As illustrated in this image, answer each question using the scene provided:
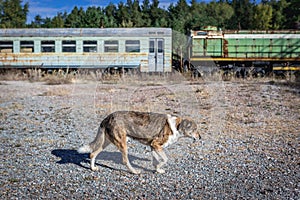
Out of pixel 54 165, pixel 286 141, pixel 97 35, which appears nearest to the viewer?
pixel 54 165

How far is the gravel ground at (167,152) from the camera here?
5508 millimetres

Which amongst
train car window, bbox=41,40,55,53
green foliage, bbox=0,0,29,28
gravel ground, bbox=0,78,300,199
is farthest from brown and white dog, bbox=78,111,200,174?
green foliage, bbox=0,0,29,28

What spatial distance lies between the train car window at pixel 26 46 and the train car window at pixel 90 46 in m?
3.41

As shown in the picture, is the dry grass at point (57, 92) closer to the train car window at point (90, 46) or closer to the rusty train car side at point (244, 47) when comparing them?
the train car window at point (90, 46)

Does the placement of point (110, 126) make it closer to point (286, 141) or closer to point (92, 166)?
point (92, 166)

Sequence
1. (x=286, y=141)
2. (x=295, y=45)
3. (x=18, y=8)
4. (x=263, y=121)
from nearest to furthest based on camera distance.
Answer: (x=286, y=141) → (x=263, y=121) → (x=295, y=45) → (x=18, y=8)

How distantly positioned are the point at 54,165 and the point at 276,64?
20.4 metres

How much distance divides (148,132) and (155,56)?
57.4 ft

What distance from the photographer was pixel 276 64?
24.2 meters

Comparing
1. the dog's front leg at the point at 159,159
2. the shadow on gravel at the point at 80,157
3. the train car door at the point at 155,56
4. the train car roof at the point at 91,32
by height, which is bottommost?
the shadow on gravel at the point at 80,157

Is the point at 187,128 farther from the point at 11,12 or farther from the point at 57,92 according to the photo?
the point at 11,12

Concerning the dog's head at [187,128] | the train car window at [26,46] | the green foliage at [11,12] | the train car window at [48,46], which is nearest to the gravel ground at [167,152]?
the dog's head at [187,128]

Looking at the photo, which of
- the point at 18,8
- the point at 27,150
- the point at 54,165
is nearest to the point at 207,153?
the point at 54,165

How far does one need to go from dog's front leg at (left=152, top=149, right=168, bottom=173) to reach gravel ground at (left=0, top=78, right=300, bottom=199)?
0.13 meters
